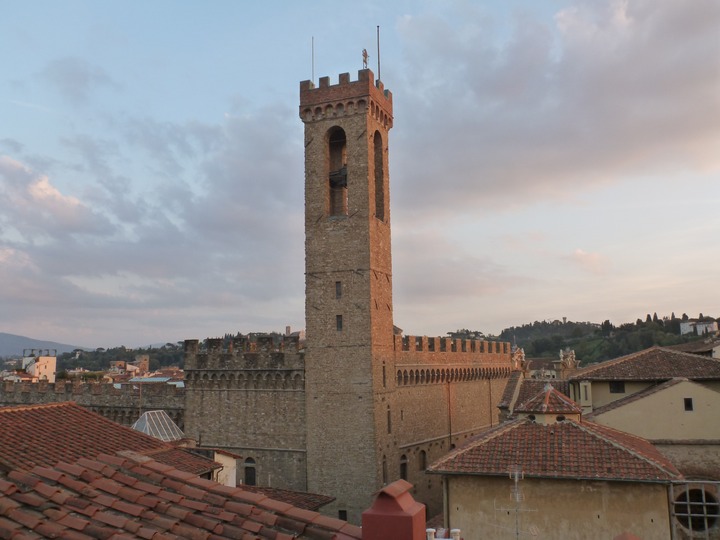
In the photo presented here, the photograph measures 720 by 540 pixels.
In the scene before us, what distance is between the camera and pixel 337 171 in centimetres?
2644

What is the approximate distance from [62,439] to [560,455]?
10.6 meters

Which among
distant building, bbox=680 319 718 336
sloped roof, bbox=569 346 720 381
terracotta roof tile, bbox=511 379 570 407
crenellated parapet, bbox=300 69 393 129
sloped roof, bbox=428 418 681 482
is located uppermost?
crenellated parapet, bbox=300 69 393 129

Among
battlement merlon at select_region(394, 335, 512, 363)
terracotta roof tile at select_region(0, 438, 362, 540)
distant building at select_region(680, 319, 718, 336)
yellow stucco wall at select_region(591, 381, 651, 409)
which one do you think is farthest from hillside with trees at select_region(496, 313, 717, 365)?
terracotta roof tile at select_region(0, 438, 362, 540)

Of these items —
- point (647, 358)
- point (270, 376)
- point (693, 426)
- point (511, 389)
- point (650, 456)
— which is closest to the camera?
point (650, 456)

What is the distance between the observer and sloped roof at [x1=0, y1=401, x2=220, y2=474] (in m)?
11.1

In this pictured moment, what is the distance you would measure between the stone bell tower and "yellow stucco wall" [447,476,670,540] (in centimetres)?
1055

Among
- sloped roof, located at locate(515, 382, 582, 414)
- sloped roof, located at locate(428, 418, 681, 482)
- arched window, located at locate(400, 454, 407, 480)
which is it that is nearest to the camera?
sloped roof, located at locate(428, 418, 681, 482)

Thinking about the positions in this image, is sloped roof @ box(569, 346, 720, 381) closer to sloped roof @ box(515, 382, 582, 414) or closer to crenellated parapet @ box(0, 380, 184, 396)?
sloped roof @ box(515, 382, 582, 414)

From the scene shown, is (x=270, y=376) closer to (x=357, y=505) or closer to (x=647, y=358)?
(x=357, y=505)

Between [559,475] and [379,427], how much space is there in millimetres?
12346

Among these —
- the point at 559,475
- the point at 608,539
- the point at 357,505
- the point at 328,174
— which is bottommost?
the point at 357,505

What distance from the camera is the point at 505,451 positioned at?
13812 mm

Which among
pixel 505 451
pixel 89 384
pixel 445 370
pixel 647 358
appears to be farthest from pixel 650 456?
pixel 89 384

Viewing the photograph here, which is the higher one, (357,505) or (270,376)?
(270,376)
